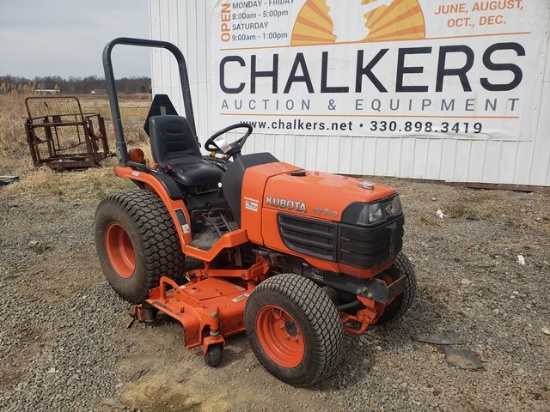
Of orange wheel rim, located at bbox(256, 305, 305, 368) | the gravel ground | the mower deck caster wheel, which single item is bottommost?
the gravel ground

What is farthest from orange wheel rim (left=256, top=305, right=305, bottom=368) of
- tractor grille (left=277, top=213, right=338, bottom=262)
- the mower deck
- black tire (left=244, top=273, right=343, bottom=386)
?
tractor grille (left=277, top=213, right=338, bottom=262)

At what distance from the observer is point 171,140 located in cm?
358

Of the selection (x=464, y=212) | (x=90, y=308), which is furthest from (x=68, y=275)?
(x=464, y=212)

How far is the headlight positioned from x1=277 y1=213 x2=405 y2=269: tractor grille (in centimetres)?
4

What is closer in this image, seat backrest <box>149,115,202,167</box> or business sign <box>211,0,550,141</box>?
seat backrest <box>149,115,202,167</box>

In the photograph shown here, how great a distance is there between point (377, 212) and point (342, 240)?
25 centimetres

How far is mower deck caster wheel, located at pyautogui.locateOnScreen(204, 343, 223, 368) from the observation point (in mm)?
2721

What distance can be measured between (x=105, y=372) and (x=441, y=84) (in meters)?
5.88

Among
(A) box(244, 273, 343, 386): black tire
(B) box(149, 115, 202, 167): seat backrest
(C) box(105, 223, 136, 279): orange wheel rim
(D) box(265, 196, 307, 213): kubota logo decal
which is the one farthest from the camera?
(C) box(105, 223, 136, 279): orange wheel rim

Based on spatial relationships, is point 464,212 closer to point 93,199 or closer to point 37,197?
point 93,199

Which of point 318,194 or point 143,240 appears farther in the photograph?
point 143,240

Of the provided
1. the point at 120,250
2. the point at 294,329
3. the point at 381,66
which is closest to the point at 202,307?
the point at 294,329

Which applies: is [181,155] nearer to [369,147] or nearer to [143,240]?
[143,240]

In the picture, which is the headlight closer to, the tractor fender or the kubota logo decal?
the kubota logo decal
